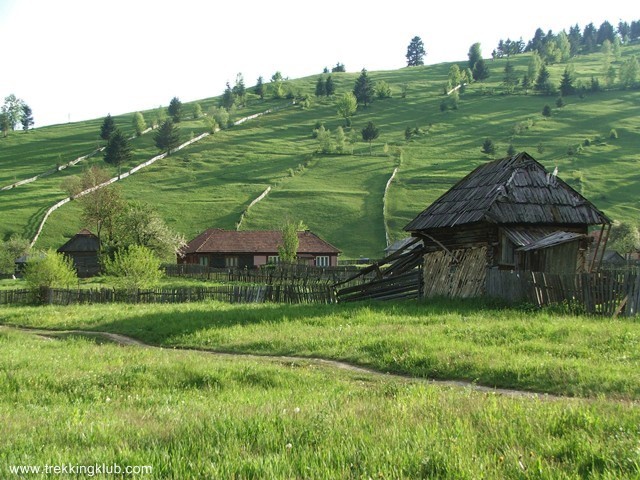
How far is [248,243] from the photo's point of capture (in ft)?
244

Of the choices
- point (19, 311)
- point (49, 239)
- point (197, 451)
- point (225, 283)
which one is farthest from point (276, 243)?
point (197, 451)

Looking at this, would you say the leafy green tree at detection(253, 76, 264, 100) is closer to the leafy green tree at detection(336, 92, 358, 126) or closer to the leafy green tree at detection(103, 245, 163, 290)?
the leafy green tree at detection(336, 92, 358, 126)

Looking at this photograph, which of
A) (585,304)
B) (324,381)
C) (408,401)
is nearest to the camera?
(408,401)

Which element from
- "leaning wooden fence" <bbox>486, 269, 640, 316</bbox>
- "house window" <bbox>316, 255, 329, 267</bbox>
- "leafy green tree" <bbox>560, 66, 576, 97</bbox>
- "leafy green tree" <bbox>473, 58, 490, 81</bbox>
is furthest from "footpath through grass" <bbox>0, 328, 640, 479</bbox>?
"leafy green tree" <bbox>473, 58, 490, 81</bbox>

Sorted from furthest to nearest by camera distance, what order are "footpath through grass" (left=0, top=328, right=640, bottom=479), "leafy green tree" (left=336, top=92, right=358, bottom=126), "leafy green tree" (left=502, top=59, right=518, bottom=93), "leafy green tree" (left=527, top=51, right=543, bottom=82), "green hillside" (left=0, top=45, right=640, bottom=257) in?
"leafy green tree" (left=527, top=51, right=543, bottom=82) < "leafy green tree" (left=502, top=59, right=518, bottom=93) < "leafy green tree" (left=336, top=92, right=358, bottom=126) < "green hillside" (left=0, top=45, right=640, bottom=257) < "footpath through grass" (left=0, top=328, right=640, bottom=479)

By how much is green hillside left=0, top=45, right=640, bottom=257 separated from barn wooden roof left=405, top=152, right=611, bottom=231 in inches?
1981

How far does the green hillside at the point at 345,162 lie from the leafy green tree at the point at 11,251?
12.3ft

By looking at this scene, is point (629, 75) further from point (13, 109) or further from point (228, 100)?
point (13, 109)

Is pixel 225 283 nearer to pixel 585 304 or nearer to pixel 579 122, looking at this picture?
pixel 585 304

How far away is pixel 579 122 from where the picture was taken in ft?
445

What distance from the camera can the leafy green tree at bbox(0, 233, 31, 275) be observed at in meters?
70.6

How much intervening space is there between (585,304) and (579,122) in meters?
129

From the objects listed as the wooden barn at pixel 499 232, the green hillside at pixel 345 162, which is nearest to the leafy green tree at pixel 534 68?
the green hillside at pixel 345 162

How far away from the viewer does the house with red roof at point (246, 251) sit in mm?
73125
